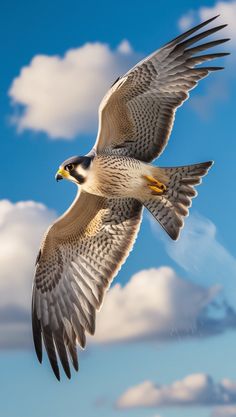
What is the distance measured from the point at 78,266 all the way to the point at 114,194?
1663 millimetres

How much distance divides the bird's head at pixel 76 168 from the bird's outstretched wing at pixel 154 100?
436 millimetres

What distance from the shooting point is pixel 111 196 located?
11.2 metres

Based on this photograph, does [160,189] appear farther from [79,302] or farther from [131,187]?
[79,302]

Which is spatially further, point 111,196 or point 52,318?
point 52,318

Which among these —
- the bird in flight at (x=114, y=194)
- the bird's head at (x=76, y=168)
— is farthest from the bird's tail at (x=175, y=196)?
the bird's head at (x=76, y=168)

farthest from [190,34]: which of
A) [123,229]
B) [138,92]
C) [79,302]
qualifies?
[79,302]

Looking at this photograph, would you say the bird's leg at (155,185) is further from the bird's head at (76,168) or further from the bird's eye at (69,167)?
the bird's eye at (69,167)

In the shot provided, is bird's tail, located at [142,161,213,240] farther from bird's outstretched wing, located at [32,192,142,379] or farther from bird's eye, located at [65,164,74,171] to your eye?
bird's eye, located at [65,164,74,171]

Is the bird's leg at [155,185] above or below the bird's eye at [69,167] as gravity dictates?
below

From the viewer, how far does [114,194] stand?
437 inches

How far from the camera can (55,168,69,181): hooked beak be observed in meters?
10.9

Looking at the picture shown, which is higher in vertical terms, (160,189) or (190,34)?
(190,34)

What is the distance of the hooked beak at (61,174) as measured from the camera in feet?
35.9

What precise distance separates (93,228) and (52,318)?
1.41 metres
